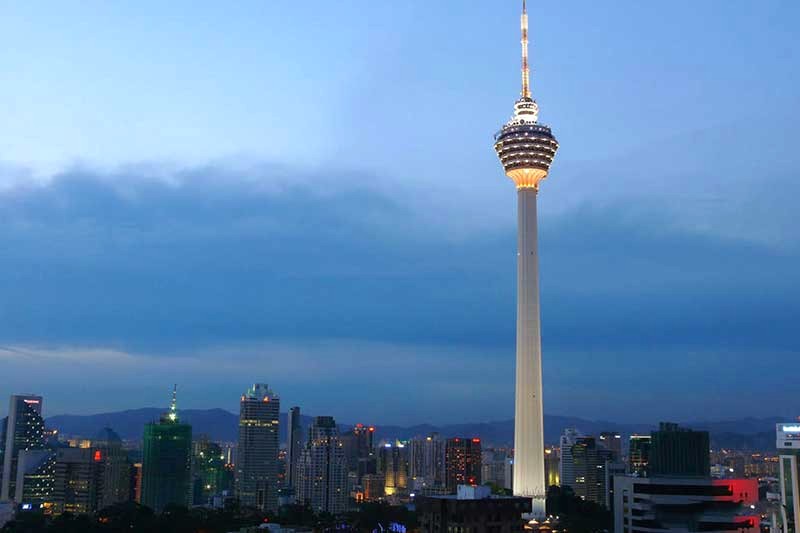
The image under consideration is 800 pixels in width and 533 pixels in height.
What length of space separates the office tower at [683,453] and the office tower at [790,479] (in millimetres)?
52202

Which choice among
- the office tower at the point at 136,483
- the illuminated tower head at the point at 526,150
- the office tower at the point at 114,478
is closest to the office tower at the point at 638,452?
the illuminated tower head at the point at 526,150

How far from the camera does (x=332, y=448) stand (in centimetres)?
18875

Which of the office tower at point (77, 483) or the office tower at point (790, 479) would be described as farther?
the office tower at point (77, 483)

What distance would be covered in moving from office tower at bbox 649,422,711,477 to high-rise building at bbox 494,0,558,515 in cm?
1901

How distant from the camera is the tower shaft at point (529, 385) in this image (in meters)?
106

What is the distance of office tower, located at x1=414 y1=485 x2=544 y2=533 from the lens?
53.7 meters

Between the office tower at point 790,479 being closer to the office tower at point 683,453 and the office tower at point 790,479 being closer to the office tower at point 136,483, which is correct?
the office tower at point 683,453

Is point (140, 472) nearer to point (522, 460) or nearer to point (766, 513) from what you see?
point (522, 460)

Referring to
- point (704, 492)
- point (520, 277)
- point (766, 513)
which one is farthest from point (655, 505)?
point (520, 277)

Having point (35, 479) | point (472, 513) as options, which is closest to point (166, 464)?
point (35, 479)

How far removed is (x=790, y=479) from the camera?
6097 cm

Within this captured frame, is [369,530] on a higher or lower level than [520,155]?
lower

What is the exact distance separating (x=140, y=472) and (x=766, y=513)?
142728 mm

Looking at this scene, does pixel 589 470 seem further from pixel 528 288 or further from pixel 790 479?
pixel 790 479
